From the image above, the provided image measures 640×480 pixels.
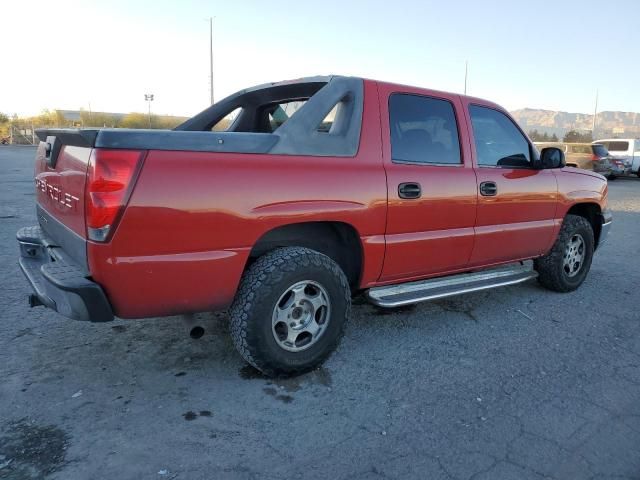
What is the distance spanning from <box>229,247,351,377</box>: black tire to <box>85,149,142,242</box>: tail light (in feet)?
2.86

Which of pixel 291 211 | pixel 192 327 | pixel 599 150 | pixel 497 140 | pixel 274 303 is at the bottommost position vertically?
pixel 192 327

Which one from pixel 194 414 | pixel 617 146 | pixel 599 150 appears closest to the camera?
pixel 194 414

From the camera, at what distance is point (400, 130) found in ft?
12.1

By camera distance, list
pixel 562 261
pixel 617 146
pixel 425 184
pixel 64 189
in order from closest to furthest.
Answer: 1. pixel 64 189
2. pixel 425 184
3. pixel 562 261
4. pixel 617 146

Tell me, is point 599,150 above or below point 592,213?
above

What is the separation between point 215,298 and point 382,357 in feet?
4.44

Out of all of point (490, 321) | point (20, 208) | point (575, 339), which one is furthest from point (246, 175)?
point (20, 208)

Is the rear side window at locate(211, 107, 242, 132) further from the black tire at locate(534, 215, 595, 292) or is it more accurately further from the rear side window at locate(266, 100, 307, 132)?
the black tire at locate(534, 215, 595, 292)

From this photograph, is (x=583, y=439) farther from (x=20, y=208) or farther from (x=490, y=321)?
(x=20, y=208)

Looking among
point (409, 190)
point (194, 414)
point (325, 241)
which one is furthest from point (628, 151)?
point (194, 414)

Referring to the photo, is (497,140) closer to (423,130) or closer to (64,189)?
(423,130)

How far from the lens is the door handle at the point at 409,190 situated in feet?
11.6

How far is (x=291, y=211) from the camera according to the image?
303 centimetres

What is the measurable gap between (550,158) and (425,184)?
166cm
